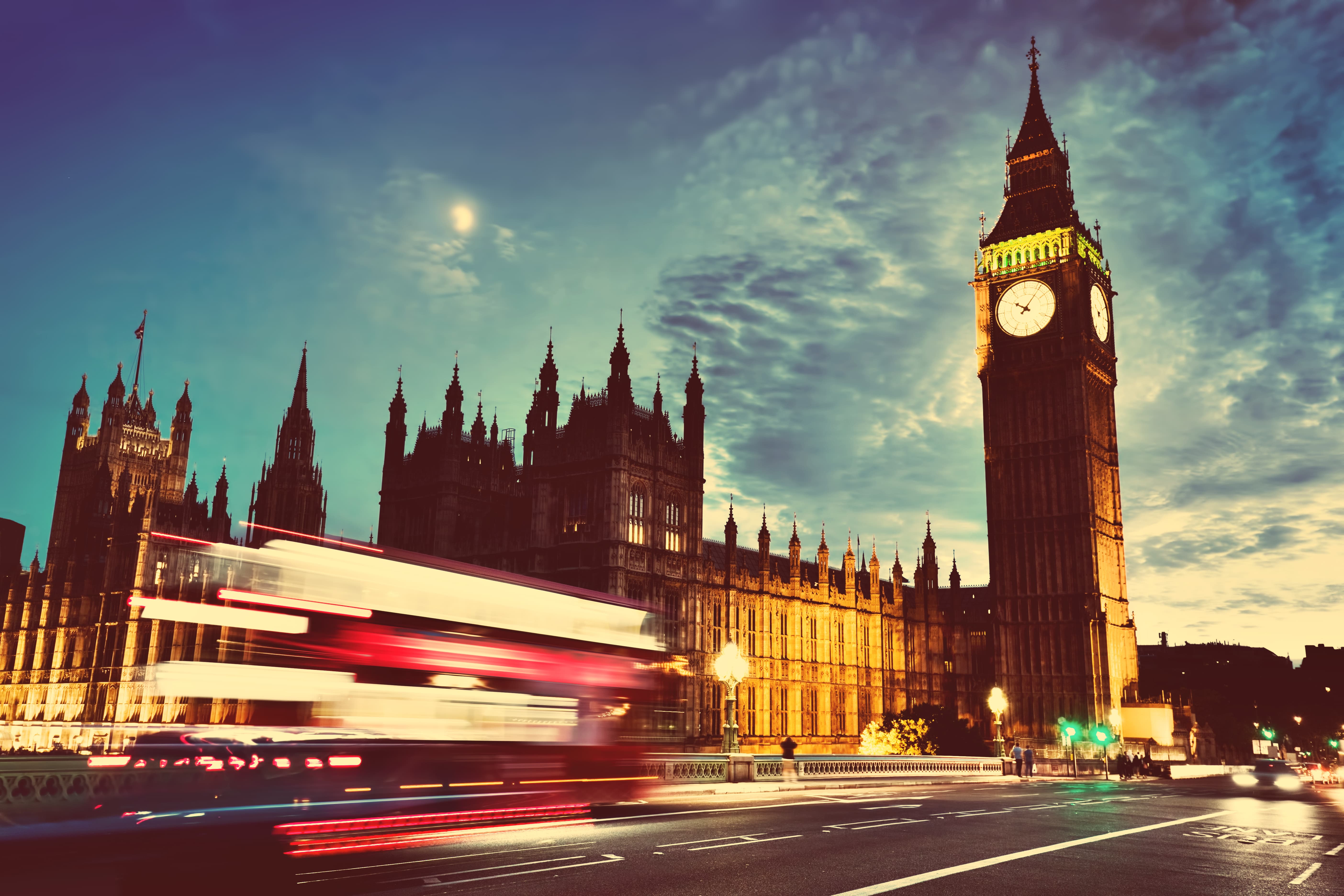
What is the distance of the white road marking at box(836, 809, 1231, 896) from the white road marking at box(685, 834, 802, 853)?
3.39 meters

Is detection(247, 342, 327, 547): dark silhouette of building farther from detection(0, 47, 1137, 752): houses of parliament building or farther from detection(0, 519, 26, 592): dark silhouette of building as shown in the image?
detection(0, 519, 26, 592): dark silhouette of building

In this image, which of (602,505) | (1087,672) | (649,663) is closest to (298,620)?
(649,663)

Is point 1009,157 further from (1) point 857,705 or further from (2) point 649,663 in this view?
(2) point 649,663

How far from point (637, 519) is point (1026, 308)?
4321 cm

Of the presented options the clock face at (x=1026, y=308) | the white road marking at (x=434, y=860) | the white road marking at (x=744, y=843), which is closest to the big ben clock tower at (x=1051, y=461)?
the clock face at (x=1026, y=308)

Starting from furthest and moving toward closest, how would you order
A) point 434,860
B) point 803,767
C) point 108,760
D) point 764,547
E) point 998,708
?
point 764,547 < point 998,708 < point 803,767 < point 108,760 < point 434,860

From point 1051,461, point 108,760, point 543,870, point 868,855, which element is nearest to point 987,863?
point 868,855

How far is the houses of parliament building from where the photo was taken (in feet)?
179

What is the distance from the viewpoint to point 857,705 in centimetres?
6869

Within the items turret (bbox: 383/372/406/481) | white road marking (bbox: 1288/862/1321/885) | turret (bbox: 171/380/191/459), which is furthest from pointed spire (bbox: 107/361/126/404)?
white road marking (bbox: 1288/862/1321/885)

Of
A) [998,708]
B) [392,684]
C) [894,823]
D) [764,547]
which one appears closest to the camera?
[392,684]

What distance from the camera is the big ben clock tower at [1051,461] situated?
7219 cm

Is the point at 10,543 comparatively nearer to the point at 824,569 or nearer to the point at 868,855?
the point at 824,569

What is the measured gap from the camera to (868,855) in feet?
48.4
